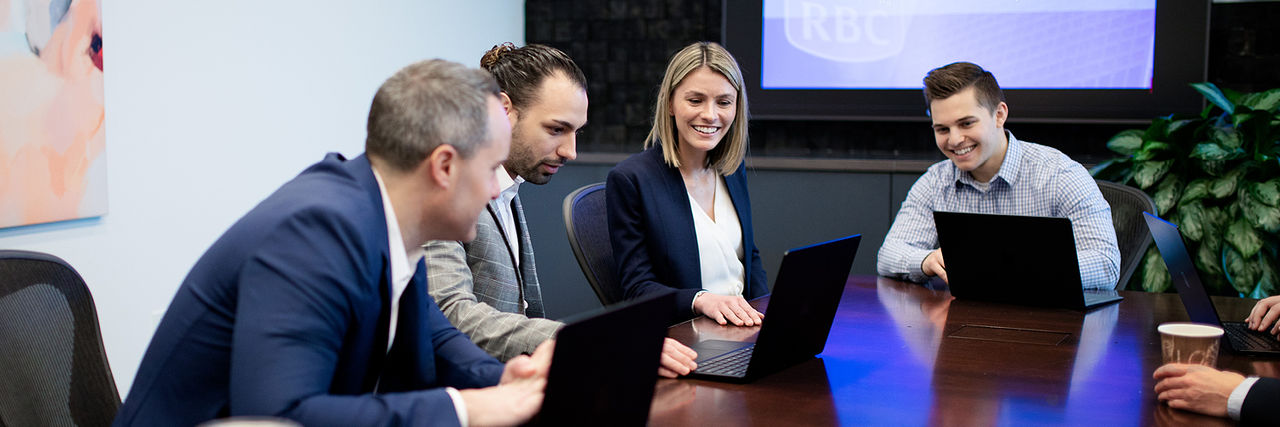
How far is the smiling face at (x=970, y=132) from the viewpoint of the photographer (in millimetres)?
2713

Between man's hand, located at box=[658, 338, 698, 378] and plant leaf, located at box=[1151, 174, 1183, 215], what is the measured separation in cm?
266

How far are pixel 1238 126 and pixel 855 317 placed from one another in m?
2.23

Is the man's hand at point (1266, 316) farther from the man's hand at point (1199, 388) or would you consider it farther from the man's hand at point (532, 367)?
the man's hand at point (532, 367)

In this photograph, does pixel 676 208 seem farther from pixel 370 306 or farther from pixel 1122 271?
pixel 370 306

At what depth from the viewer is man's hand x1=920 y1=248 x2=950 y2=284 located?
240 cm

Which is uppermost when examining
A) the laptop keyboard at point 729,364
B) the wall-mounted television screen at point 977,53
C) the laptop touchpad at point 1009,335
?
the wall-mounted television screen at point 977,53

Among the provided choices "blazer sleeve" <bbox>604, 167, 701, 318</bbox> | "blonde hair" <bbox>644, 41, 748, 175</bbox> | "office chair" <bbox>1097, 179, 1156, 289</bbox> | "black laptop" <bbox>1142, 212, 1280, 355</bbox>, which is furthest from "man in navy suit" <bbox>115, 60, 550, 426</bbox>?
"office chair" <bbox>1097, 179, 1156, 289</bbox>

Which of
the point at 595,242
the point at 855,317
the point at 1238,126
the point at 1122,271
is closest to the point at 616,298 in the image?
the point at 595,242

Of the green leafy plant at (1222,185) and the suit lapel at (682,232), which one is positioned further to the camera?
the green leafy plant at (1222,185)

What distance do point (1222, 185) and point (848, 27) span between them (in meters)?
1.54

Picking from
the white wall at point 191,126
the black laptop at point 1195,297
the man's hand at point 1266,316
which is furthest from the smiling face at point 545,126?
the white wall at point 191,126

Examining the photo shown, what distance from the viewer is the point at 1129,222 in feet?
9.04

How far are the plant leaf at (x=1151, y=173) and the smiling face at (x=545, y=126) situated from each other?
2410 millimetres

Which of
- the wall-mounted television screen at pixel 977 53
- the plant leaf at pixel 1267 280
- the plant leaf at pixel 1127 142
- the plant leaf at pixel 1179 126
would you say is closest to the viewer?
the plant leaf at pixel 1267 280
